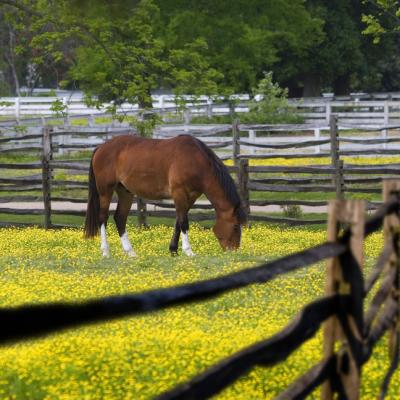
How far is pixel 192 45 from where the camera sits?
1791 cm

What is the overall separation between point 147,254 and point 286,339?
1151 centimetres

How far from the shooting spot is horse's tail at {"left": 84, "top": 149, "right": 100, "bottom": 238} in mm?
15992

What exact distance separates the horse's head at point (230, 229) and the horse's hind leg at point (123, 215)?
1.27 metres

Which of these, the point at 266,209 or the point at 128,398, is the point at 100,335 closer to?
the point at 128,398

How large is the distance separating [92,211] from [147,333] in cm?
773

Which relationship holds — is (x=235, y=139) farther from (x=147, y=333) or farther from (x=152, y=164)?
(x=147, y=333)

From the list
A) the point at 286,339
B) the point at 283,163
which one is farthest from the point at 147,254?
the point at 283,163

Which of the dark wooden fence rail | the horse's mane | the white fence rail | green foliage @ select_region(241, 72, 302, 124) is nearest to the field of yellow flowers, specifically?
the horse's mane

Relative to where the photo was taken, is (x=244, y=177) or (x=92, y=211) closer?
(x=92, y=211)

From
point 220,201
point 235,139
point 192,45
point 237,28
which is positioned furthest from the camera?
point 237,28

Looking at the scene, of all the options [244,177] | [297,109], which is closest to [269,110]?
[297,109]

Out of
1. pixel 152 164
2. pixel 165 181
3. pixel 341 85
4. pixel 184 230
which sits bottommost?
pixel 341 85

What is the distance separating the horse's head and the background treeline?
123 inches

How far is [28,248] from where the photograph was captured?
54.9 feet
